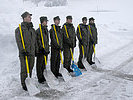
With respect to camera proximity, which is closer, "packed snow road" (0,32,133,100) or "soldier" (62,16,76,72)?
"packed snow road" (0,32,133,100)

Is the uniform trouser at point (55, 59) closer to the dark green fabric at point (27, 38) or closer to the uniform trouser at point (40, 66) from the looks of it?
the uniform trouser at point (40, 66)

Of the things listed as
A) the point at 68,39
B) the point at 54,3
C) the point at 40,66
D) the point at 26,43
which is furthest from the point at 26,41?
the point at 54,3

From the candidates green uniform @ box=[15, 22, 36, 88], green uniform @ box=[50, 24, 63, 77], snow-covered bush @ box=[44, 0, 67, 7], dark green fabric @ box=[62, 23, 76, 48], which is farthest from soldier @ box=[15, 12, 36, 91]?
snow-covered bush @ box=[44, 0, 67, 7]

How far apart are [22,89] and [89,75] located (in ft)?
7.65

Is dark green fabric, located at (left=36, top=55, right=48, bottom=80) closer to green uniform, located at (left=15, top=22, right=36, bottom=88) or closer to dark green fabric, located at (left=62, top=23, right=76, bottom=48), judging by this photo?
green uniform, located at (left=15, top=22, right=36, bottom=88)

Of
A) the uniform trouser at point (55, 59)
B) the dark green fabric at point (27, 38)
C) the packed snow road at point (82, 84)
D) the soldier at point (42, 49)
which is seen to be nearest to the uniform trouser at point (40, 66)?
the soldier at point (42, 49)

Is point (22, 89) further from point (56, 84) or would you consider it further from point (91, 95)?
point (91, 95)

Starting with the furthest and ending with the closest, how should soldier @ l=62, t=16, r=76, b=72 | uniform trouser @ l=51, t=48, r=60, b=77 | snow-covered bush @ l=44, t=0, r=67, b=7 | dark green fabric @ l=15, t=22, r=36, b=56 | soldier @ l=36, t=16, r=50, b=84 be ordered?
1. snow-covered bush @ l=44, t=0, r=67, b=7
2. soldier @ l=62, t=16, r=76, b=72
3. uniform trouser @ l=51, t=48, r=60, b=77
4. soldier @ l=36, t=16, r=50, b=84
5. dark green fabric @ l=15, t=22, r=36, b=56

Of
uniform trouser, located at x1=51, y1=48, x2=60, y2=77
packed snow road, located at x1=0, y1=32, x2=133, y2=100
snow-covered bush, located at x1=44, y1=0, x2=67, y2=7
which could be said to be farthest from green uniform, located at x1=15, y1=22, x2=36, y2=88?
snow-covered bush, located at x1=44, y1=0, x2=67, y2=7

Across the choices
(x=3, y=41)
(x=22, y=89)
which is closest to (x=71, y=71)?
(x=22, y=89)

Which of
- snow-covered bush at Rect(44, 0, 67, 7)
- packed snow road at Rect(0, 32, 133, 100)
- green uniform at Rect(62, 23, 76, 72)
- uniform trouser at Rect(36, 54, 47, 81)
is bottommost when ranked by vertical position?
packed snow road at Rect(0, 32, 133, 100)

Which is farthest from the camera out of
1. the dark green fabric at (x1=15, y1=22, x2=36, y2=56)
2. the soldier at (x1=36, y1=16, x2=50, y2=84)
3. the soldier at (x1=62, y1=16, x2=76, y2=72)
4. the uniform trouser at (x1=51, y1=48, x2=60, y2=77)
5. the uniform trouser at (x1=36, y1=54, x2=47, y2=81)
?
the soldier at (x1=62, y1=16, x2=76, y2=72)

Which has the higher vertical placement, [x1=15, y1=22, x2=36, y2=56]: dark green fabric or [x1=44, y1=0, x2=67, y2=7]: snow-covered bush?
[x1=44, y1=0, x2=67, y2=7]: snow-covered bush

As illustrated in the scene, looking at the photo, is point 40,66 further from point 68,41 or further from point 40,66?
point 68,41
